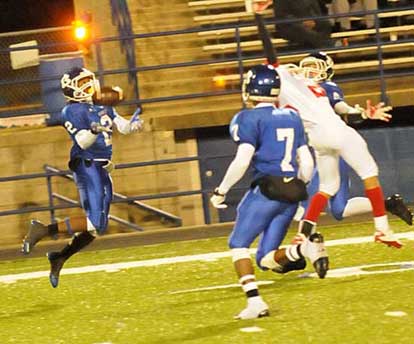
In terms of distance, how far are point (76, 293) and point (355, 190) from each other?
202 inches

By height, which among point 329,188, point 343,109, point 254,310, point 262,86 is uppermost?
point 262,86

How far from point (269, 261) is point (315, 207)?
3.73ft

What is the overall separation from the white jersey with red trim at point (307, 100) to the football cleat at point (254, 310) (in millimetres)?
1811

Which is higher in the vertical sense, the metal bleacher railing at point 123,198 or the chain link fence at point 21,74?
the chain link fence at point 21,74

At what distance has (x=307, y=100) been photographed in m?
9.61

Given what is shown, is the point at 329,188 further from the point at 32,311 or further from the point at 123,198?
the point at 123,198

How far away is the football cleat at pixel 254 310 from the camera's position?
26.7 feet

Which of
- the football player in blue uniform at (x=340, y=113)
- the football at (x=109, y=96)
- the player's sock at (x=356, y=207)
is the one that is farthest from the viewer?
the football at (x=109, y=96)

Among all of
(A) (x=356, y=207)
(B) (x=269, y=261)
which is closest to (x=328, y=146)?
(A) (x=356, y=207)

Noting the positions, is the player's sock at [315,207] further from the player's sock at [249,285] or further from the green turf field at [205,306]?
the player's sock at [249,285]

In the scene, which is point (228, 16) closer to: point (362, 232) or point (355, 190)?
point (355, 190)

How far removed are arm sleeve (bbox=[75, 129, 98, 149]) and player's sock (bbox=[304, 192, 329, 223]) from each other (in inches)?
66.5

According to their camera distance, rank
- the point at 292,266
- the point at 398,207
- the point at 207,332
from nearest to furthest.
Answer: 1. the point at 207,332
2. the point at 292,266
3. the point at 398,207

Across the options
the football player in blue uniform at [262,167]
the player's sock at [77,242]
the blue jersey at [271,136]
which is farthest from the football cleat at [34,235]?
the blue jersey at [271,136]
